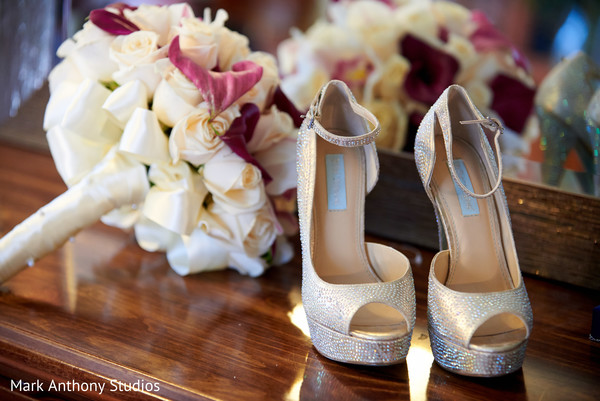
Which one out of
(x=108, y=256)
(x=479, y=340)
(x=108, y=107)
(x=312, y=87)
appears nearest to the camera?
(x=479, y=340)

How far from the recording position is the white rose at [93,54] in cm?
73

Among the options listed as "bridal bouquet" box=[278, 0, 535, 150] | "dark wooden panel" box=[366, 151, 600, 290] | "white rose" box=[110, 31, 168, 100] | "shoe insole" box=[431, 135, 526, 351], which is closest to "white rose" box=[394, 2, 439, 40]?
"bridal bouquet" box=[278, 0, 535, 150]

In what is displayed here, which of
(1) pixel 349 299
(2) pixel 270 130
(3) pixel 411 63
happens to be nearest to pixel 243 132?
(2) pixel 270 130

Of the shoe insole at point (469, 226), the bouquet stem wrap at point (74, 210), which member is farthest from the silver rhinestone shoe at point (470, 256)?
the bouquet stem wrap at point (74, 210)

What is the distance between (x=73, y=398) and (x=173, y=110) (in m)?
0.33

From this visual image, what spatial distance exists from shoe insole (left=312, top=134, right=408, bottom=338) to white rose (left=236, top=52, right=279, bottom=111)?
0.09 m

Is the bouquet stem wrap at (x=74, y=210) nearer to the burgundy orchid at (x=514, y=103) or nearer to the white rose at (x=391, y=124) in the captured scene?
the white rose at (x=391, y=124)

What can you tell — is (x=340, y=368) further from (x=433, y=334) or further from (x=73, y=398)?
(x=73, y=398)

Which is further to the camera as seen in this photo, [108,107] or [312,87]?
[312,87]

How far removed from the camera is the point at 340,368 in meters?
0.59

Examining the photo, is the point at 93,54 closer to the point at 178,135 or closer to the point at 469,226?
the point at 178,135

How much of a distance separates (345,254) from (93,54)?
0.39 m

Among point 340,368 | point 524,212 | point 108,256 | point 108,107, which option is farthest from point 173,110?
point 524,212

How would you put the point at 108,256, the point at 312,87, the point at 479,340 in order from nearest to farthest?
the point at 479,340 → the point at 108,256 → the point at 312,87
